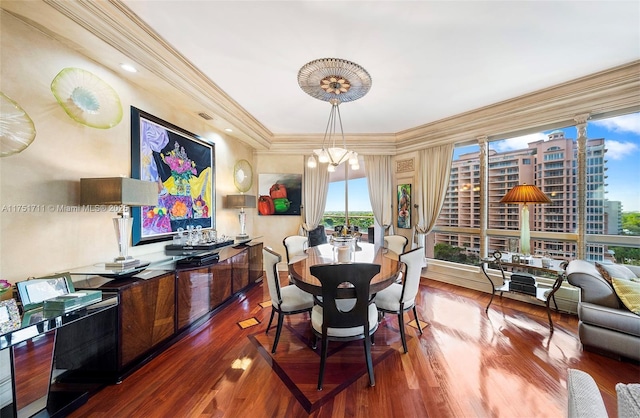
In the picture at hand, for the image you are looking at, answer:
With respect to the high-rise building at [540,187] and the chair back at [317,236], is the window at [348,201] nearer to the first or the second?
the chair back at [317,236]

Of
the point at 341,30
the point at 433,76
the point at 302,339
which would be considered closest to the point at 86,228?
the point at 302,339

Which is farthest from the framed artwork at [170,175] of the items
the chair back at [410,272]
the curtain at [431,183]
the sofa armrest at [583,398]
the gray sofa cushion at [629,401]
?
the curtain at [431,183]

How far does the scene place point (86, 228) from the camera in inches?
79.6

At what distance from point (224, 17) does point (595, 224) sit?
15.7ft

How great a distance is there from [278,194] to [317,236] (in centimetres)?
127

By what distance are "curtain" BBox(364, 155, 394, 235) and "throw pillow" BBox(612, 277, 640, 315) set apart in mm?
3114

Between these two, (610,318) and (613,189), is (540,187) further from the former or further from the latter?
(610,318)

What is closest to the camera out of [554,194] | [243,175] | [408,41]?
[408,41]

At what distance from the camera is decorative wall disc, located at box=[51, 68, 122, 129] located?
6.08 feet

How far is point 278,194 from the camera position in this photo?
500 centimetres

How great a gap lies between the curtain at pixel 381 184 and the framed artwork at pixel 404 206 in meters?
0.18

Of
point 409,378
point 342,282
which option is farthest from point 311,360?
point 342,282

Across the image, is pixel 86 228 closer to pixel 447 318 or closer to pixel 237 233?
pixel 237 233

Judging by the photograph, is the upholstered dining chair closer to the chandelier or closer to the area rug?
the area rug
